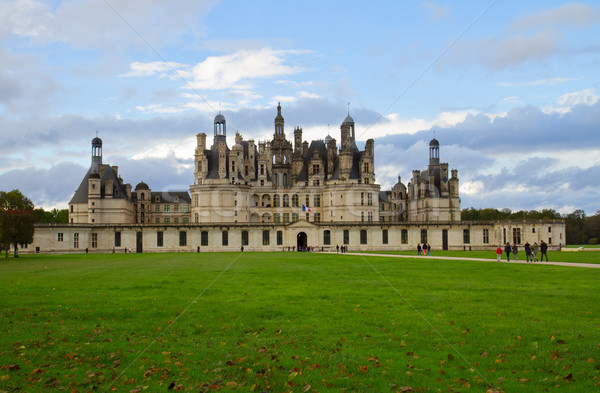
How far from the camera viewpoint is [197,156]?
9356 centimetres

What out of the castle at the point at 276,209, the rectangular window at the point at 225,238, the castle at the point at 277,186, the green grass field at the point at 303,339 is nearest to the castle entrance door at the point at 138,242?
the castle at the point at 276,209

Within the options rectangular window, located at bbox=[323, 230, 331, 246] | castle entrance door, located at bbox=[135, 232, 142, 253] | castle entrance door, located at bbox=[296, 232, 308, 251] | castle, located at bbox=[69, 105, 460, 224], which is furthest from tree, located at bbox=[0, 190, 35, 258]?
rectangular window, located at bbox=[323, 230, 331, 246]

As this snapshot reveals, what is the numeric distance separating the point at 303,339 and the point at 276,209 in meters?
84.5

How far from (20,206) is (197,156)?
3150 centimetres

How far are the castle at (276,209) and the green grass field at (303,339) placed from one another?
63001 mm

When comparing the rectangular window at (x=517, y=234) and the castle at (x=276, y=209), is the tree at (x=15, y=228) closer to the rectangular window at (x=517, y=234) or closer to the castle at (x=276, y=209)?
the castle at (x=276, y=209)

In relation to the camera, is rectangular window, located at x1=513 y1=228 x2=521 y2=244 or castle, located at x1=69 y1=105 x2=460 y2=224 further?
castle, located at x1=69 y1=105 x2=460 y2=224

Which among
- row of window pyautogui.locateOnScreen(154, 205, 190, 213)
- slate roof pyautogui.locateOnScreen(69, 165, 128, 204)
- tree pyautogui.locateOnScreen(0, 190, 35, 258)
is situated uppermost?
slate roof pyautogui.locateOnScreen(69, 165, 128, 204)

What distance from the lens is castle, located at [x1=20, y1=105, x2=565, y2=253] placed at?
8519 cm

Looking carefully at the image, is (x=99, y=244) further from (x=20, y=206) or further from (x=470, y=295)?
(x=470, y=295)

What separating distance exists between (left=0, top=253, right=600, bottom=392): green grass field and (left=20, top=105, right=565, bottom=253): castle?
207 feet

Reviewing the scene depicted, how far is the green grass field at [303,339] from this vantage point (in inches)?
408

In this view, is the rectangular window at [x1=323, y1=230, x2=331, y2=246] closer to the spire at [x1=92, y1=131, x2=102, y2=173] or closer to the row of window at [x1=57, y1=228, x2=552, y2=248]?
the row of window at [x1=57, y1=228, x2=552, y2=248]

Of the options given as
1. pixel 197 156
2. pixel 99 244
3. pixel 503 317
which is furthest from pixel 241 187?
pixel 503 317
